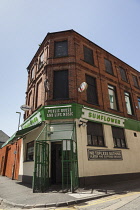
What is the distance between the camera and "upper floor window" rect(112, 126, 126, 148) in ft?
37.5

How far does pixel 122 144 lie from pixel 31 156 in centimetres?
773

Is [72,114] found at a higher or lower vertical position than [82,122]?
higher

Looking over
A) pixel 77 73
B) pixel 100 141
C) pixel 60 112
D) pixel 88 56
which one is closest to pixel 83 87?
pixel 77 73

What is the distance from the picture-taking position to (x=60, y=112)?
959 centimetres

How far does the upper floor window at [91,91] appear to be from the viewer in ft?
37.7

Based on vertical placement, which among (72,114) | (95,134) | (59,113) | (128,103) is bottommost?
(95,134)

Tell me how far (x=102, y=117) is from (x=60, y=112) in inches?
143

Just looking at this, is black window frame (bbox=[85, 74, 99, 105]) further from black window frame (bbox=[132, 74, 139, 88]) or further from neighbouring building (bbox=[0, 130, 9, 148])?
neighbouring building (bbox=[0, 130, 9, 148])

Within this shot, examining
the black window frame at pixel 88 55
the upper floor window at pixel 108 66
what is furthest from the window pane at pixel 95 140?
the upper floor window at pixel 108 66

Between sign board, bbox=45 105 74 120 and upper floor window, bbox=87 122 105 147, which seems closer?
sign board, bbox=45 105 74 120

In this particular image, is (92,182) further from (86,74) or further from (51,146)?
(86,74)

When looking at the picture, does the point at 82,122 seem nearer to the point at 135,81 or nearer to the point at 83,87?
the point at 83,87

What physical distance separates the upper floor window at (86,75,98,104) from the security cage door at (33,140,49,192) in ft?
17.7

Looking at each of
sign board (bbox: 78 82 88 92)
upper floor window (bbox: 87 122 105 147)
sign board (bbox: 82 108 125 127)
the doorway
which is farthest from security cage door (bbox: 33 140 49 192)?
sign board (bbox: 78 82 88 92)
